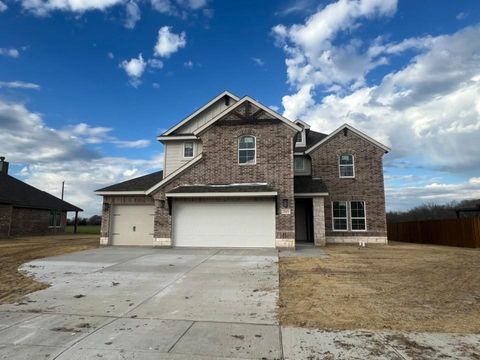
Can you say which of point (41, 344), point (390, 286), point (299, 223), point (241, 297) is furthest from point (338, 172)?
point (41, 344)

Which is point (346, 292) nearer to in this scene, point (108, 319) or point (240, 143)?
point (108, 319)

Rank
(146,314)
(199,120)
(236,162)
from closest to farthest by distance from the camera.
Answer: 1. (146,314)
2. (236,162)
3. (199,120)

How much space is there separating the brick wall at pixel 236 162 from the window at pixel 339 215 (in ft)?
19.8

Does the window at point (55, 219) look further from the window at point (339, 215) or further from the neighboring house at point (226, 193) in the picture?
the window at point (339, 215)

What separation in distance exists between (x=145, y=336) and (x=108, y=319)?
120 cm

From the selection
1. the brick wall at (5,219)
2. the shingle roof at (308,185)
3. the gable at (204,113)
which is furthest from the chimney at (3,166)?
the shingle roof at (308,185)

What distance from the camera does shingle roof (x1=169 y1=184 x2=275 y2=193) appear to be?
16.6m

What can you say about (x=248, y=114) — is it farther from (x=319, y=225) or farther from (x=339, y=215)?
(x=339, y=215)

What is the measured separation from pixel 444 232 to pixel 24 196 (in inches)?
1264

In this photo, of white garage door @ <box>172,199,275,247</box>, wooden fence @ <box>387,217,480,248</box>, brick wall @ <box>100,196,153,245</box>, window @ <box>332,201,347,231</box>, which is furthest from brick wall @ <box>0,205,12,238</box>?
wooden fence @ <box>387,217,480,248</box>

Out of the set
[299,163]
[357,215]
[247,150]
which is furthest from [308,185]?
[247,150]

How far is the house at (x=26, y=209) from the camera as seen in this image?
2703 cm

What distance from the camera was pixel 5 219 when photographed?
26641 millimetres

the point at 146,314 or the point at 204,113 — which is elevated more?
the point at 204,113
